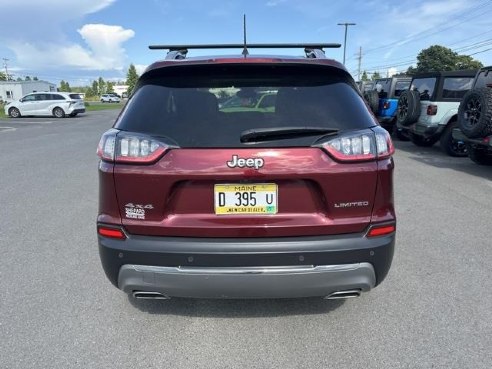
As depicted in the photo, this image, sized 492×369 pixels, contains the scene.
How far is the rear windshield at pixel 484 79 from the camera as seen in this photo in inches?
330

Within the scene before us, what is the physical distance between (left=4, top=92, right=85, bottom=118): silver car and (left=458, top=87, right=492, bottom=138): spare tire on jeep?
83.9 feet

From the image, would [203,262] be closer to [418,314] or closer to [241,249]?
[241,249]

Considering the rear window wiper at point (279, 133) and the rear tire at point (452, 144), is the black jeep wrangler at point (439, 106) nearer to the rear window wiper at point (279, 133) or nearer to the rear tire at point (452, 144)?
the rear tire at point (452, 144)

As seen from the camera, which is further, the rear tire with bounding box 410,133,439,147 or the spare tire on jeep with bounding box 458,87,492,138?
the rear tire with bounding box 410,133,439,147

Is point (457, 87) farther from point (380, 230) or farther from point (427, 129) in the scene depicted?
point (380, 230)

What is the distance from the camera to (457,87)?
984 cm

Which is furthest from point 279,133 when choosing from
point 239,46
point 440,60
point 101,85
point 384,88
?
point 101,85

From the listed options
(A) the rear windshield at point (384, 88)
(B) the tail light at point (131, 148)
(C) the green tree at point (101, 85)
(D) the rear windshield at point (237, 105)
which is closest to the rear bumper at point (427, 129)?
(A) the rear windshield at point (384, 88)

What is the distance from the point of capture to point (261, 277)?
91.6 inches

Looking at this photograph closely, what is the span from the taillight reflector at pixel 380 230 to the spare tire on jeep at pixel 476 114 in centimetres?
587

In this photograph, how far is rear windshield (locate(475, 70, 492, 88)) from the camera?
8.38 metres

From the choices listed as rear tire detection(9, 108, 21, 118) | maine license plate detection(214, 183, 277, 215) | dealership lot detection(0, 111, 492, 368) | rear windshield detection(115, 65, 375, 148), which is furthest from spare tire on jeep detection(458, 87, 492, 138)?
rear tire detection(9, 108, 21, 118)

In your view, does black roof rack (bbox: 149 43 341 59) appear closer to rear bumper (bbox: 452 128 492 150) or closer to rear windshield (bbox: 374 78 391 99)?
rear bumper (bbox: 452 128 492 150)

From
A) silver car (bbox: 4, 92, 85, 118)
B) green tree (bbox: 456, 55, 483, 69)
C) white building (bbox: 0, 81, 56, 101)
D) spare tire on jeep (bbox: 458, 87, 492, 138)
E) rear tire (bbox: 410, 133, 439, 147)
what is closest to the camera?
spare tire on jeep (bbox: 458, 87, 492, 138)
